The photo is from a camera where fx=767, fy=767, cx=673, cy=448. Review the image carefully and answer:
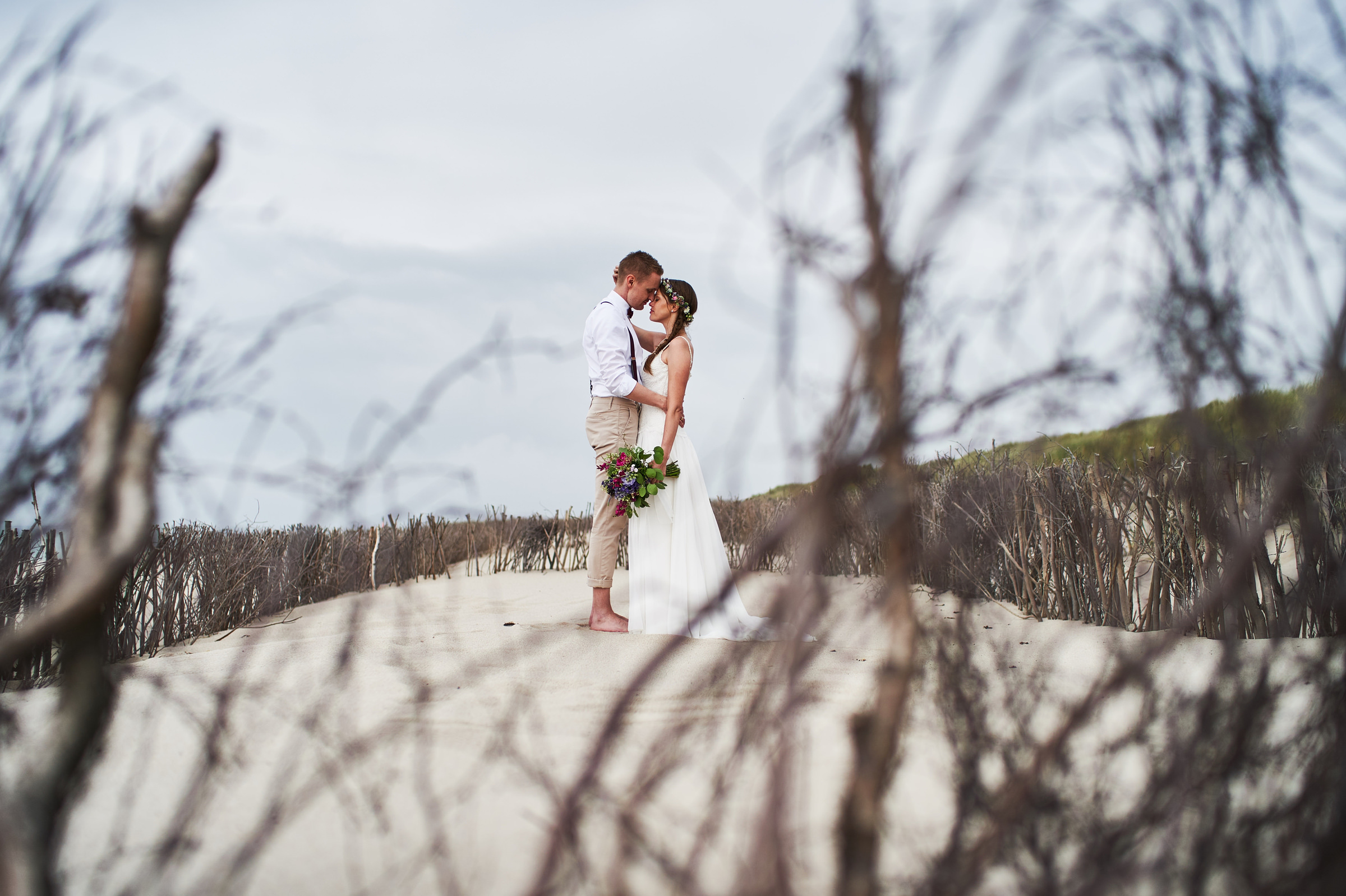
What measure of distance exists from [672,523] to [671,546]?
0.13 metres

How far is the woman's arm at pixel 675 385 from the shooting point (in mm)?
4195

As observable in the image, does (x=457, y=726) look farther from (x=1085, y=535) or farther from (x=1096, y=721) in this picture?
(x=1085, y=535)

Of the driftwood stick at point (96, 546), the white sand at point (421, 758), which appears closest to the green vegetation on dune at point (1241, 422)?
the white sand at point (421, 758)

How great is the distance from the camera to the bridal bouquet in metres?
4.13

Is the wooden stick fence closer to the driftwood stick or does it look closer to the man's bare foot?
the driftwood stick

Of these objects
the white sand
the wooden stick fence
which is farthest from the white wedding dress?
the wooden stick fence

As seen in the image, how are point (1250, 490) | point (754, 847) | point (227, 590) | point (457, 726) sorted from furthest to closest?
point (227, 590)
point (1250, 490)
point (457, 726)
point (754, 847)

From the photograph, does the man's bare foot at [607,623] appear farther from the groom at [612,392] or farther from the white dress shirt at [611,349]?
the white dress shirt at [611,349]

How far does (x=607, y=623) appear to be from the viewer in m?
4.18

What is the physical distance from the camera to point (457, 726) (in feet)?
7.18

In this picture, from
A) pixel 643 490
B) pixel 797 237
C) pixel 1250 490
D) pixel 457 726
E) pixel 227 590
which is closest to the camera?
pixel 797 237

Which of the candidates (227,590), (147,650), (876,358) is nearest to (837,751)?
(876,358)

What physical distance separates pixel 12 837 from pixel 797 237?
1136 millimetres

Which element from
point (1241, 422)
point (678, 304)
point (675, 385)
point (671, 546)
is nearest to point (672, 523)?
point (671, 546)
